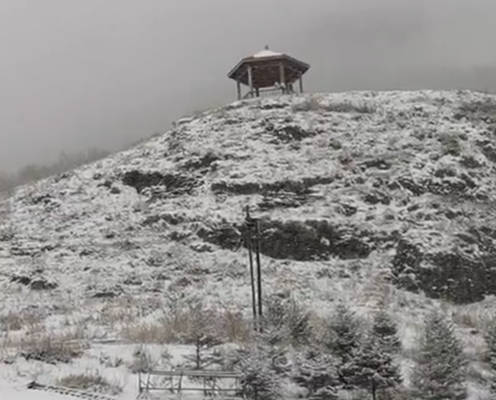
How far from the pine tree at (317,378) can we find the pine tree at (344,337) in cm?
61

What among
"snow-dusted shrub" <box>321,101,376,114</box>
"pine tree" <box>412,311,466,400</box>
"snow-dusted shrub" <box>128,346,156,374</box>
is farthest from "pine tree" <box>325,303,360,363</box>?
"snow-dusted shrub" <box>321,101,376,114</box>

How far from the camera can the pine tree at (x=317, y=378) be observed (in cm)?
1334

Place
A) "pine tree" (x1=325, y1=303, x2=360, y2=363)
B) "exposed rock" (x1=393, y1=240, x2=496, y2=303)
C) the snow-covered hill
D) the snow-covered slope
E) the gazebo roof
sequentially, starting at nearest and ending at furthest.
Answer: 1. "pine tree" (x1=325, y1=303, x2=360, y2=363)
2. the snow-covered hill
3. "exposed rock" (x1=393, y1=240, x2=496, y2=303)
4. the snow-covered slope
5. the gazebo roof

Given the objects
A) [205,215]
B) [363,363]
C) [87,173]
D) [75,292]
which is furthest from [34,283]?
[363,363]

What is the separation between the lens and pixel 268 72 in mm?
39906

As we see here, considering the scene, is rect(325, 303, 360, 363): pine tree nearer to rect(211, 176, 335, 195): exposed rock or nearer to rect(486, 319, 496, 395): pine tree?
rect(486, 319, 496, 395): pine tree

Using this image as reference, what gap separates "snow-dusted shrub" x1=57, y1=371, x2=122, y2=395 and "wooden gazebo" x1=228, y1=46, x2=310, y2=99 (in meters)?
28.3

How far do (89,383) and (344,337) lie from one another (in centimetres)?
554

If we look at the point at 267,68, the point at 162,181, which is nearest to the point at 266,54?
the point at 267,68

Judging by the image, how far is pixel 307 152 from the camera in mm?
30859

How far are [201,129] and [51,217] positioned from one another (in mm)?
9473

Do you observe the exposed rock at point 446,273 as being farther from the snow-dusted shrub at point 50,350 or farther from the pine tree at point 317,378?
the snow-dusted shrub at point 50,350

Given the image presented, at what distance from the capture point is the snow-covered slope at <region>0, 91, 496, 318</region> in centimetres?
2344

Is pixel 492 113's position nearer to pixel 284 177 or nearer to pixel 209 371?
pixel 284 177
